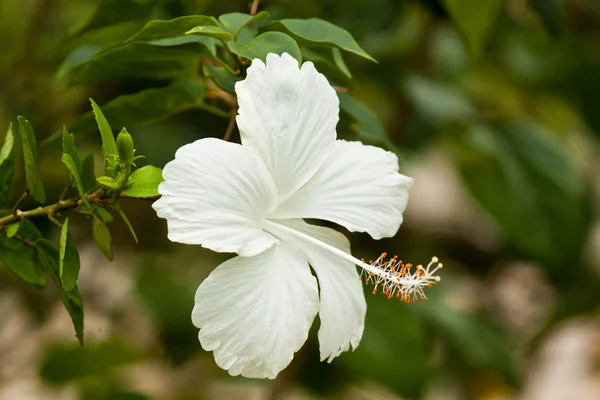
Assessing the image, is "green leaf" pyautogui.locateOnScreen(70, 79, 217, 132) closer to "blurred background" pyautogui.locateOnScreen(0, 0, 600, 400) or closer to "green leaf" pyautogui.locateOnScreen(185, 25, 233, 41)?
"green leaf" pyautogui.locateOnScreen(185, 25, 233, 41)

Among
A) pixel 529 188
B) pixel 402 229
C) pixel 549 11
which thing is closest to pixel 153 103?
pixel 549 11


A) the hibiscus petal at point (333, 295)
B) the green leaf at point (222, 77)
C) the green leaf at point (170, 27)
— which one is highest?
the green leaf at point (170, 27)

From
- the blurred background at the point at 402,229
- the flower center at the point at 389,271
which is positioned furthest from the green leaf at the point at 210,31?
the blurred background at the point at 402,229

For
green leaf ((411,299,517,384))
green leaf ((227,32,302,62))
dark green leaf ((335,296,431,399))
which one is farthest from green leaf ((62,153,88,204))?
green leaf ((411,299,517,384))

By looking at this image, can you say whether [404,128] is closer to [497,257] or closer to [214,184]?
[497,257]

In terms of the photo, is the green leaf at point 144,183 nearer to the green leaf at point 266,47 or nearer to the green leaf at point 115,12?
the green leaf at point 266,47

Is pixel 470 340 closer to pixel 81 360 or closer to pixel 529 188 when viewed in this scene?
pixel 529 188

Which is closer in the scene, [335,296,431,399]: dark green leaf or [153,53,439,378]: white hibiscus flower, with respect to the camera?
[153,53,439,378]: white hibiscus flower
